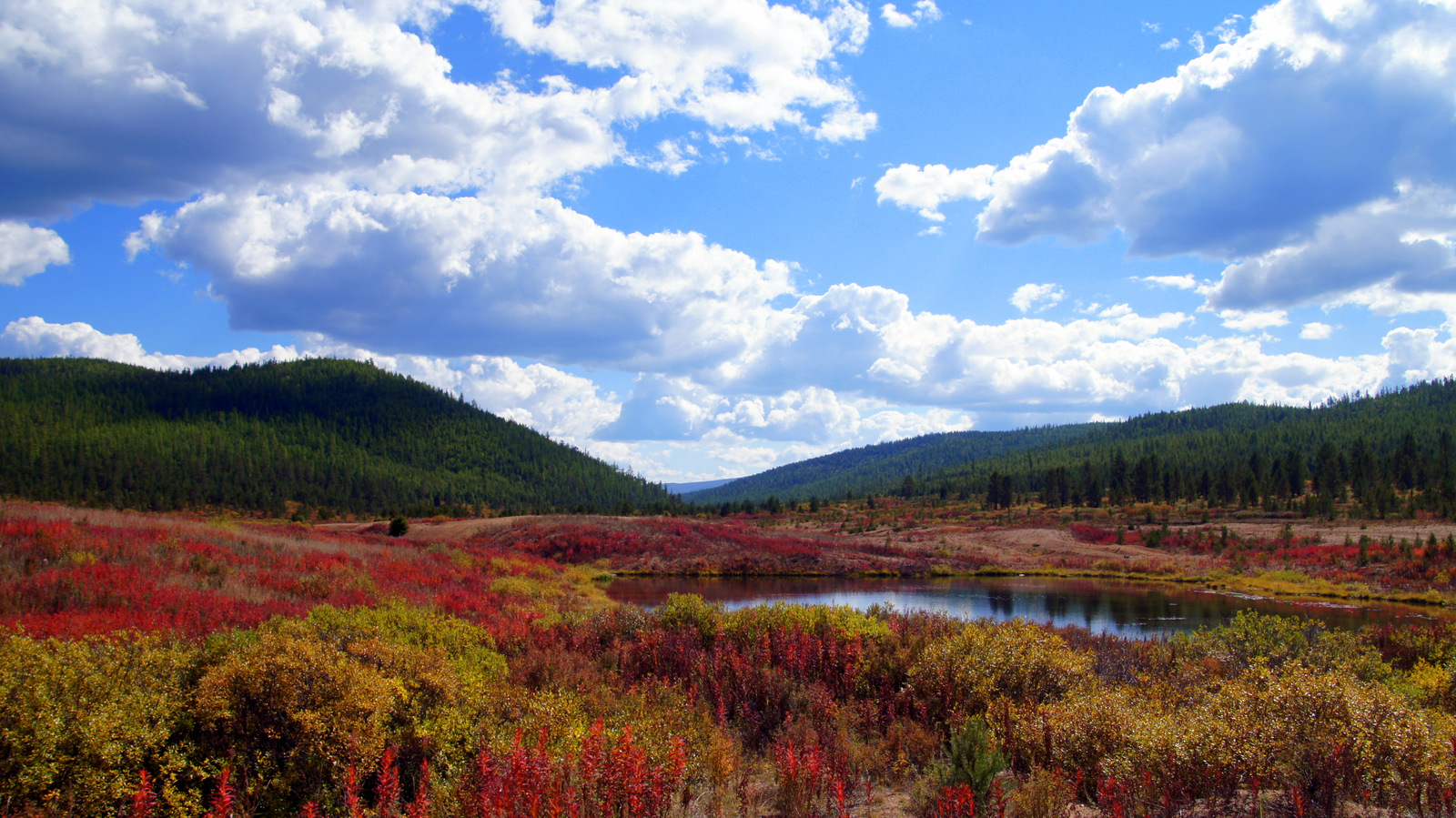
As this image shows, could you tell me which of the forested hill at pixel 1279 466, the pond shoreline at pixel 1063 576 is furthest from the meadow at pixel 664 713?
the forested hill at pixel 1279 466

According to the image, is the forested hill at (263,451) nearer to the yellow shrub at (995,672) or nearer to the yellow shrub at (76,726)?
the yellow shrub at (995,672)

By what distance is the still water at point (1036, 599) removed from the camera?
2591 centimetres

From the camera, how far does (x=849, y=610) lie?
1426 cm

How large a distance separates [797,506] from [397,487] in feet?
282

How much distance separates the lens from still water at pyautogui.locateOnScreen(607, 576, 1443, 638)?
25.9 m

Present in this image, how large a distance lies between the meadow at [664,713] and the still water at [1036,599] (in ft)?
33.5

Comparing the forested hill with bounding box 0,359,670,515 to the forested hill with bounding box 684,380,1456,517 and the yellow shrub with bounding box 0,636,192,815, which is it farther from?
the yellow shrub with bounding box 0,636,192,815

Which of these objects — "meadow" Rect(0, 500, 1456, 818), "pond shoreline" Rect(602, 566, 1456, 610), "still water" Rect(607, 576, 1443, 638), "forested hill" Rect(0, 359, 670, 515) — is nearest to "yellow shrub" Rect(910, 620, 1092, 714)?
"meadow" Rect(0, 500, 1456, 818)

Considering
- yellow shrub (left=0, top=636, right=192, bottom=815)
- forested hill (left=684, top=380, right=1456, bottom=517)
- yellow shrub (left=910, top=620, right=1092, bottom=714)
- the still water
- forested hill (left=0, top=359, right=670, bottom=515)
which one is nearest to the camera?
yellow shrub (left=0, top=636, right=192, bottom=815)

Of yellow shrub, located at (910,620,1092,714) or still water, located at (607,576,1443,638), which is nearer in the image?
yellow shrub, located at (910,620,1092,714)

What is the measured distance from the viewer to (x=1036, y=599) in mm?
33062

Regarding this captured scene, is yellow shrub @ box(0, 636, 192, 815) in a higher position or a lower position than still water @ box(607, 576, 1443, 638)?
higher

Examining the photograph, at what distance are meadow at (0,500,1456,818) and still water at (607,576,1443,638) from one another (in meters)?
10.2

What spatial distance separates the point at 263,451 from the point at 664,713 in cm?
15683
